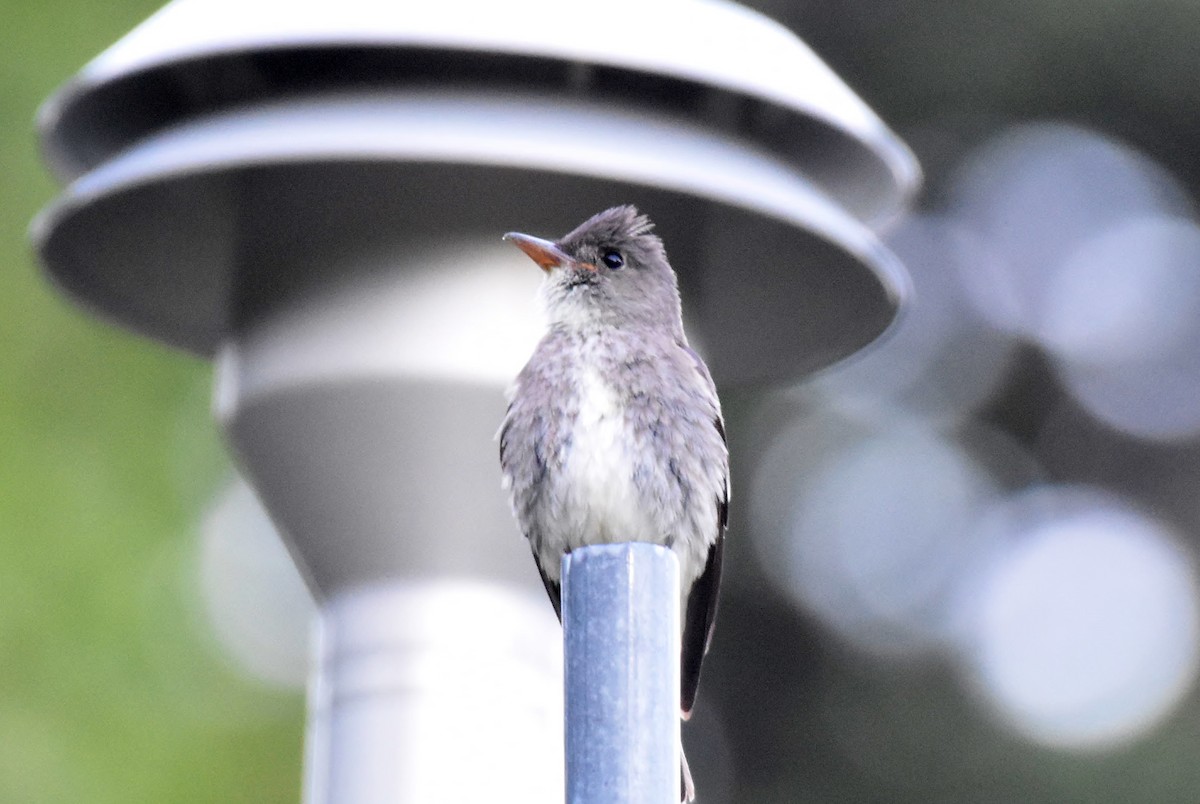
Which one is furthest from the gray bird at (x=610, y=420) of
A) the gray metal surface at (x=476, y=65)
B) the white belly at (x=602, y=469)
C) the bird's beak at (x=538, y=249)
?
the gray metal surface at (x=476, y=65)

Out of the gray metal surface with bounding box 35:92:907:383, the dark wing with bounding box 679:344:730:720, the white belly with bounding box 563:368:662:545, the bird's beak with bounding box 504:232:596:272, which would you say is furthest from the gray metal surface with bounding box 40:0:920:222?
the dark wing with bounding box 679:344:730:720

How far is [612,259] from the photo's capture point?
3643 millimetres

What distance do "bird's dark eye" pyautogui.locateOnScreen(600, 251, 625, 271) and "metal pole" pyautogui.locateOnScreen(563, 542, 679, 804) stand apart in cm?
157

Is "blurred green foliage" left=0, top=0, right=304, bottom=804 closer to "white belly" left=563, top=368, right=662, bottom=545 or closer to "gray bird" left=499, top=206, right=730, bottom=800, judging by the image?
"gray bird" left=499, top=206, right=730, bottom=800

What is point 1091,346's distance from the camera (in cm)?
941

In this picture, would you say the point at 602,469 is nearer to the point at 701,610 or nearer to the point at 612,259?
the point at 612,259

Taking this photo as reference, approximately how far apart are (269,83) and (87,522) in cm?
359

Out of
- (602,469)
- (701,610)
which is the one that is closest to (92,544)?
(701,610)

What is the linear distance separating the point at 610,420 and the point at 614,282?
40 centimetres

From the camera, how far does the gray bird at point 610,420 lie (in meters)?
3.42

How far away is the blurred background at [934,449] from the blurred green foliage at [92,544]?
0.02m

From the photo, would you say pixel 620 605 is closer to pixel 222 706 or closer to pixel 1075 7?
pixel 222 706

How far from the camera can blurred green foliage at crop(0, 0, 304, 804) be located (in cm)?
628

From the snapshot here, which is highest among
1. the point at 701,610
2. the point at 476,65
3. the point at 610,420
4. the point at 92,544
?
the point at 92,544
